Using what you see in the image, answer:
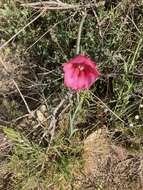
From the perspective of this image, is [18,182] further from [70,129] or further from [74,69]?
[74,69]

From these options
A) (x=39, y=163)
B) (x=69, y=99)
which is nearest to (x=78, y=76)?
(x=69, y=99)

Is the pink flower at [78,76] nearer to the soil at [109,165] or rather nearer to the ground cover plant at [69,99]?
the ground cover plant at [69,99]

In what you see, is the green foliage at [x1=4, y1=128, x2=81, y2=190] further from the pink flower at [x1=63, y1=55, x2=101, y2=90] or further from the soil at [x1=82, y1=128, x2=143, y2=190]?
the pink flower at [x1=63, y1=55, x2=101, y2=90]

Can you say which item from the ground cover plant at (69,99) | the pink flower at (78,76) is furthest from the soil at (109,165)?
the pink flower at (78,76)

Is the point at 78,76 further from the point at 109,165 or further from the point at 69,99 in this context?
the point at 109,165

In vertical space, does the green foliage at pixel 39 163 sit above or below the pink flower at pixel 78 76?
below

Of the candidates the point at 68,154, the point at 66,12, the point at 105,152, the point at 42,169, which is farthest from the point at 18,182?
the point at 66,12

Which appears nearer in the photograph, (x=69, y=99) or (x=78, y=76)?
(x=78, y=76)

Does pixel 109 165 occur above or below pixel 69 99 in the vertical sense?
below

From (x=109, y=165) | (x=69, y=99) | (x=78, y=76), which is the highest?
(x=78, y=76)
